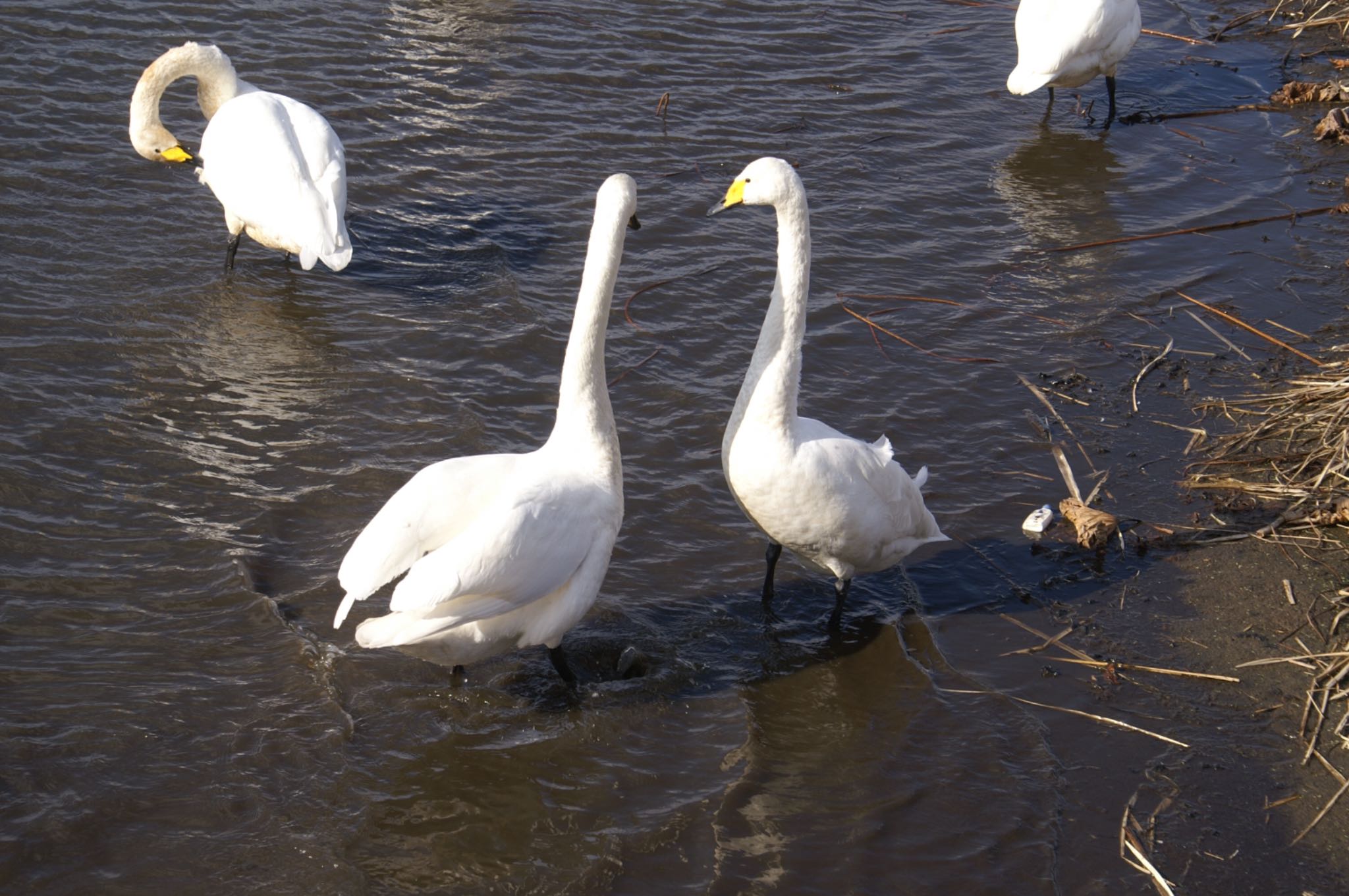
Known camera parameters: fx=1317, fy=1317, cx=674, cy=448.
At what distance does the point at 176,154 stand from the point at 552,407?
3.07 meters

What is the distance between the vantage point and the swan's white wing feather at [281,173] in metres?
7.37

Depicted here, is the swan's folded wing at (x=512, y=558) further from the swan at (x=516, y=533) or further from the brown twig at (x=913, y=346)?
the brown twig at (x=913, y=346)

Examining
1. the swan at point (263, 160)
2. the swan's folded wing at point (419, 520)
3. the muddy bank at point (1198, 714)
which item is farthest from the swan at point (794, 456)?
the swan at point (263, 160)

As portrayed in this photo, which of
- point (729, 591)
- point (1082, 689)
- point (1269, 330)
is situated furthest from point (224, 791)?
point (1269, 330)

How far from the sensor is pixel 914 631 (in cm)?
555

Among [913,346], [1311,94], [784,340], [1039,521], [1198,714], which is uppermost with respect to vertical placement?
[784,340]

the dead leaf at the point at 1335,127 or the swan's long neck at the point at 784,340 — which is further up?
the swan's long neck at the point at 784,340

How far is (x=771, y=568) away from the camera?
5555mm

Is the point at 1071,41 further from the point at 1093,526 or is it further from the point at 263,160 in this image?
the point at 263,160

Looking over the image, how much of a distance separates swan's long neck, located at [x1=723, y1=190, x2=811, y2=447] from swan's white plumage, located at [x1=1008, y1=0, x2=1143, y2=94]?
5.60 m

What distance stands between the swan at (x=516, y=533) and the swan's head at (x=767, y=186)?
0.46m

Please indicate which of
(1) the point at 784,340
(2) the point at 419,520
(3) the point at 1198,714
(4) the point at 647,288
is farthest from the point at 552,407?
(3) the point at 1198,714

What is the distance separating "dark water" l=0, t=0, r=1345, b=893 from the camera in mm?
4355

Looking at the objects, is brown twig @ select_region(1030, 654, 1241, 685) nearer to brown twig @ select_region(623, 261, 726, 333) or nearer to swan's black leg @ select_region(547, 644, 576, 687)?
swan's black leg @ select_region(547, 644, 576, 687)
